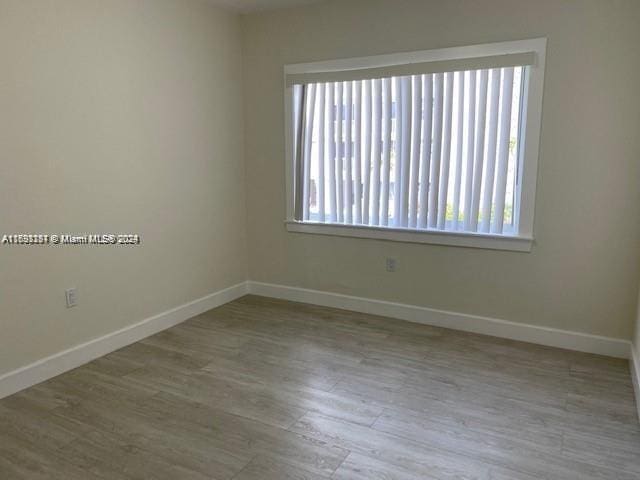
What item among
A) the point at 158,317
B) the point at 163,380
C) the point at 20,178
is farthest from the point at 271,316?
the point at 20,178

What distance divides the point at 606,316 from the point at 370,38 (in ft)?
8.71

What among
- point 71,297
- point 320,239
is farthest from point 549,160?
point 71,297

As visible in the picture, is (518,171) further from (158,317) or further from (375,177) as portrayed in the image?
(158,317)

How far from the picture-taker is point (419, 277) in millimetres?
3789

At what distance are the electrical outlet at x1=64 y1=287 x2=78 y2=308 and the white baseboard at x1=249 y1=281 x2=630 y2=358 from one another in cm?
183

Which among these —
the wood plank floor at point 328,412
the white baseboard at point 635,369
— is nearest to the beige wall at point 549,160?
the white baseboard at point 635,369

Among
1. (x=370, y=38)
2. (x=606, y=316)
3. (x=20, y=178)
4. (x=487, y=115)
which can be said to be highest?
(x=370, y=38)

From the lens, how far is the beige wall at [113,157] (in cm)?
264

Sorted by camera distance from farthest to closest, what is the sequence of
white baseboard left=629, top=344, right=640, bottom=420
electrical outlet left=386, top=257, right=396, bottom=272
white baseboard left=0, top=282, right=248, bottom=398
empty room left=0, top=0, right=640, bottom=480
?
electrical outlet left=386, top=257, right=396, bottom=272, white baseboard left=0, top=282, right=248, bottom=398, white baseboard left=629, top=344, right=640, bottom=420, empty room left=0, top=0, right=640, bottom=480

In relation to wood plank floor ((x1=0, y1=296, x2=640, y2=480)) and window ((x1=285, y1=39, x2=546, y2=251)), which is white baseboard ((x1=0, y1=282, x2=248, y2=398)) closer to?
wood plank floor ((x1=0, y1=296, x2=640, y2=480))

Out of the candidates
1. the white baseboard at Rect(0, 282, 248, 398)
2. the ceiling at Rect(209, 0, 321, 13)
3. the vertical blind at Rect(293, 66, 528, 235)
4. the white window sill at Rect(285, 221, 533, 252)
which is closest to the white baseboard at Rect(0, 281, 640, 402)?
the white baseboard at Rect(0, 282, 248, 398)

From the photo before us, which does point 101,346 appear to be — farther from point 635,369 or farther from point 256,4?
point 635,369

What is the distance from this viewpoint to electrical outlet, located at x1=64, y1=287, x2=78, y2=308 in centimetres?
296

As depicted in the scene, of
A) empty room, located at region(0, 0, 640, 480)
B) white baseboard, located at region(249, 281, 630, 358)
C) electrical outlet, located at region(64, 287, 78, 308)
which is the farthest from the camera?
white baseboard, located at region(249, 281, 630, 358)
